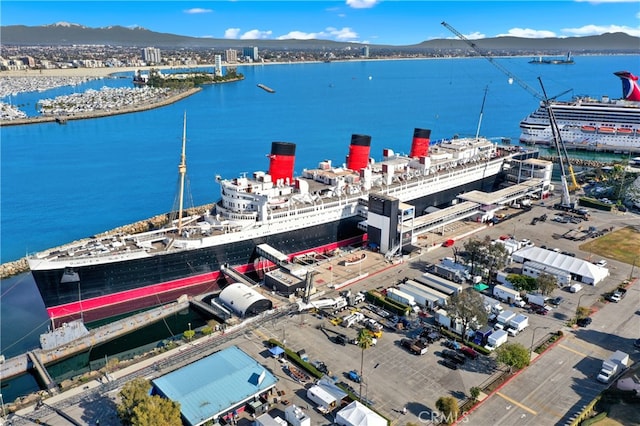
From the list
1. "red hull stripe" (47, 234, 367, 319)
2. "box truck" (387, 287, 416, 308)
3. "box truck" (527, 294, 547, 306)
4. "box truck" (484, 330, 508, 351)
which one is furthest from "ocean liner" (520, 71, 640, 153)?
"red hull stripe" (47, 234, 367, 319)

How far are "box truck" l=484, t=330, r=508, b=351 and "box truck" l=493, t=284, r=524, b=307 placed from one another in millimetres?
4888

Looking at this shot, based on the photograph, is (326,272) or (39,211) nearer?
(326,272)

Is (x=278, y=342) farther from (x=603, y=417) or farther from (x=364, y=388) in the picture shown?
(x=603, y=417)

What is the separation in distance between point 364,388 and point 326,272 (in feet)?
43.4

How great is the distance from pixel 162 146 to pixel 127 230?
38.9 m

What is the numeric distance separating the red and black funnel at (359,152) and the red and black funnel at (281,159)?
318 inches

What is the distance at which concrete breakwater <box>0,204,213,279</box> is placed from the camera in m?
37.1

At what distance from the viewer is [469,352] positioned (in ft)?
78.9

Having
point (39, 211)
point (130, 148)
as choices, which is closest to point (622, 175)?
point (39, 211)

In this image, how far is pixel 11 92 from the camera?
139 meters

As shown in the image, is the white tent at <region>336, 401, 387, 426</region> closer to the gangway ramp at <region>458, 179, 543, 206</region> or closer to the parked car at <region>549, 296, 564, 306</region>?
the parked car at <region>549, 296, 564, 306</region>

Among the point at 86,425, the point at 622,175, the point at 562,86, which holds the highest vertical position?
the point at 562,86

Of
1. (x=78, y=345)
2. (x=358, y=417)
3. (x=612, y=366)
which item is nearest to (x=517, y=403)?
(x=612, y=366)

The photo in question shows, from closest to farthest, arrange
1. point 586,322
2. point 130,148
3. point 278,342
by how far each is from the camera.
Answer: point 278,342 < point 586,322 < point 130,148
